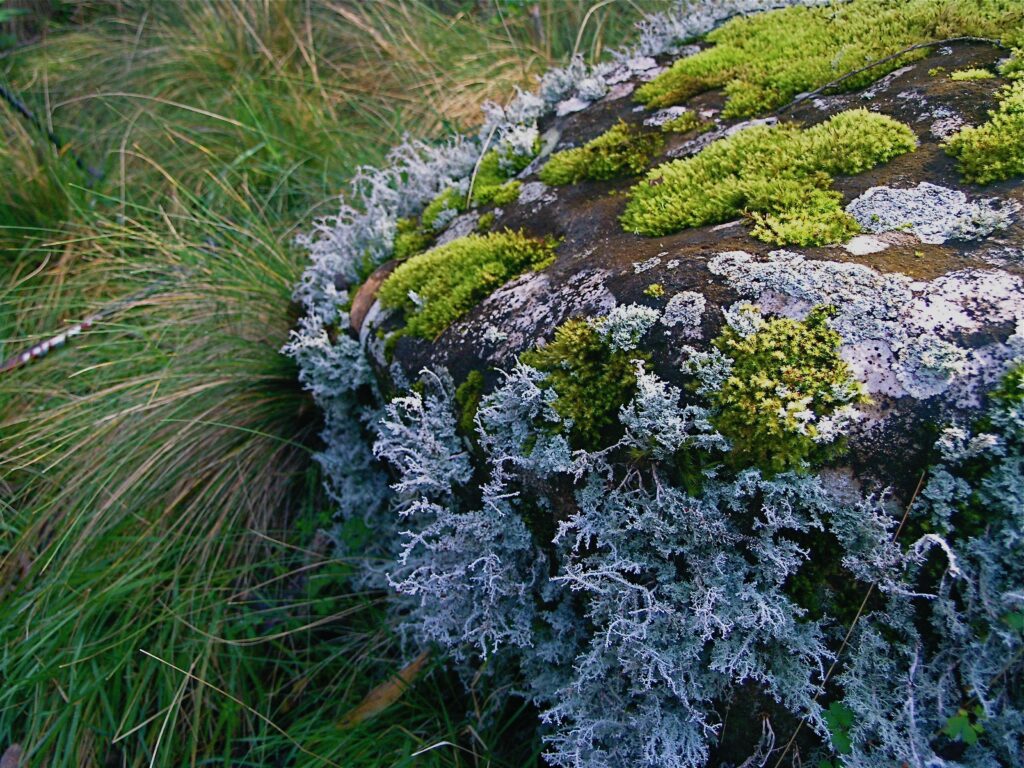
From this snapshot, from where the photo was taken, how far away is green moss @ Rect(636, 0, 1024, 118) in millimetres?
2455

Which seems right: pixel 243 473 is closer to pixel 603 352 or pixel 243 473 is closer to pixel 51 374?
pixel 51 374

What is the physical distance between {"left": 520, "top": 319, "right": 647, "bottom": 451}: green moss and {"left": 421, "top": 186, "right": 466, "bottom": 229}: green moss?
1.15 m

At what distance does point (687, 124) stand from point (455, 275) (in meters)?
1.01

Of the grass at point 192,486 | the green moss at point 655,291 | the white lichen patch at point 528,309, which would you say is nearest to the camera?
the green moss at point 655,291

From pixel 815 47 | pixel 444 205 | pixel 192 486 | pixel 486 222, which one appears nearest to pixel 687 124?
pixel 815 47

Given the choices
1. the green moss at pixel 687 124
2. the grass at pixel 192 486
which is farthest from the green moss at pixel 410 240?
the green moss at pixel 687 124

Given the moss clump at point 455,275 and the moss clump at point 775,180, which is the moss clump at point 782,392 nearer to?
the moss clump at point 775,180

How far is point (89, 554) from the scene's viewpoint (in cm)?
291

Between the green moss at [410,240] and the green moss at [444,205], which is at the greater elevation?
the green moss at [444,205]

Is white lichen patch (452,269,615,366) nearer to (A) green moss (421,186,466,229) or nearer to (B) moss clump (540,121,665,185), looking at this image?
(B) moss clump (540,121,665,185)

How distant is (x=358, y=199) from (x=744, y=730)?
11.8 ft

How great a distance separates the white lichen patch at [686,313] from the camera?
182 cm

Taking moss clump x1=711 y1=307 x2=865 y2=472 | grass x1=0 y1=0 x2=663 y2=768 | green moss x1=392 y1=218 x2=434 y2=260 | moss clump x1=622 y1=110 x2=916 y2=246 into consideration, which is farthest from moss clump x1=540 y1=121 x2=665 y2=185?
grass x1=0 y1=0 x2=663 y2=768

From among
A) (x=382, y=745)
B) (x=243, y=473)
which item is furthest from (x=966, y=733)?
(x=243, y=473)
